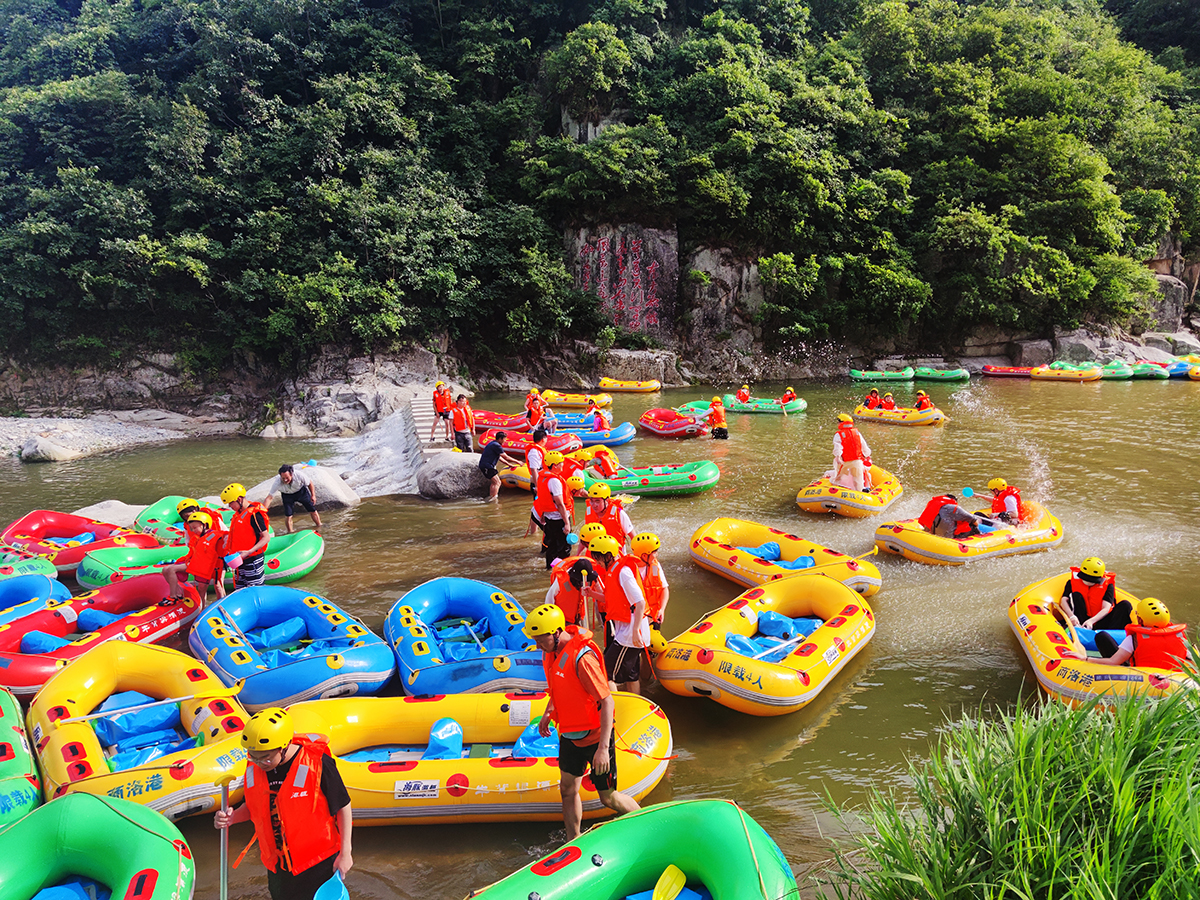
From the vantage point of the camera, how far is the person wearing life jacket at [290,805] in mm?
2688

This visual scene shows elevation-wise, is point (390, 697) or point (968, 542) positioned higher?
point (968, 542)

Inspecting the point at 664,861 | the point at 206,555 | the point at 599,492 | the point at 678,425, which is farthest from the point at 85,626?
the point at 678,425

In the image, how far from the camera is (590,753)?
3.54 metres

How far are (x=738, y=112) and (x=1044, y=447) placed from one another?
56.4 feet

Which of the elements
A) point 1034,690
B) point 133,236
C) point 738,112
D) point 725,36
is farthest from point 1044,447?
point 133,236

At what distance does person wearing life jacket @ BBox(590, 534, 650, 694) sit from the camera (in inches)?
181

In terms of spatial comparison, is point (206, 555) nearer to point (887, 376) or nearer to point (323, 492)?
point (323, 492)

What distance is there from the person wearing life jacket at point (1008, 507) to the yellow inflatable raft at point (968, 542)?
9 centimetres

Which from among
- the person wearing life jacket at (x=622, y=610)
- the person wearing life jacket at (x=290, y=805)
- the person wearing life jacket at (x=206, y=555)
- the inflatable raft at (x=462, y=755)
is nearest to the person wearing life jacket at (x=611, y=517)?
the person wearing life jacket at (x=622, y=610)

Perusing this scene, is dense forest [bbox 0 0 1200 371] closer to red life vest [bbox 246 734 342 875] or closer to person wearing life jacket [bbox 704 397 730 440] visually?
person wearing life jacket [bbox 704 397 730 440]

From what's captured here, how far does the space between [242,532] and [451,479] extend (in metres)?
4.73

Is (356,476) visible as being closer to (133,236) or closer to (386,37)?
(133,236)

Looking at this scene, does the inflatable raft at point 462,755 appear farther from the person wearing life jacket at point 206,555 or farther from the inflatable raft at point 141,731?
the person wearing life jacket at point 206,555

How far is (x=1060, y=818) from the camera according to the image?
2.19m
